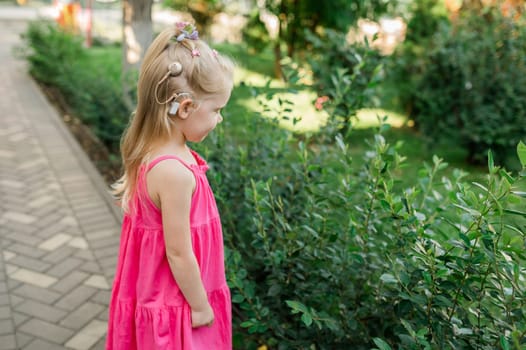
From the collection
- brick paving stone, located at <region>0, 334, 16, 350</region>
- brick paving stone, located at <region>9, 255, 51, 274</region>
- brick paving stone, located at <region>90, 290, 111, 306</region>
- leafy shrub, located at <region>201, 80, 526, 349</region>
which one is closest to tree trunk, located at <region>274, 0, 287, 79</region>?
brick paving stone, located at <region>9, 255, 51, 274</region>

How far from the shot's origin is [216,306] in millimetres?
2027

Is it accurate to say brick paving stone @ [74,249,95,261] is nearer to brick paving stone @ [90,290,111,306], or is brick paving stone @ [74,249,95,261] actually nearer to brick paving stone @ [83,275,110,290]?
brick paving stone @ [83,275,110,290]

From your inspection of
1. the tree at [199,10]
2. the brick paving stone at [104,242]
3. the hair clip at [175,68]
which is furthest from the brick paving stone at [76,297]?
the tree at [199,10]

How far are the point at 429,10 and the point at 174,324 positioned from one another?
8510mm

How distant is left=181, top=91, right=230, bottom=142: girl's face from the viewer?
1776 millimetres

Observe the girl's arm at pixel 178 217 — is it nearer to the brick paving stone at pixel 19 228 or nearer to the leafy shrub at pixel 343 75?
the leafy shrub at pixel 343 75

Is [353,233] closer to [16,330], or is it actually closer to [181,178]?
[181,178]

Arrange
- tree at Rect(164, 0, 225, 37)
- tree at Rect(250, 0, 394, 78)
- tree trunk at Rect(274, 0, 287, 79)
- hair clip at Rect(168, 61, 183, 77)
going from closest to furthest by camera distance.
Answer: hair clip at Rect(168, 61, 183, 77)
tree at Rect(250, 0, 394, 78)
tree trunk at Rect(274, 0, 287, 79)
tree at Rect(164, 0, 225, 37)

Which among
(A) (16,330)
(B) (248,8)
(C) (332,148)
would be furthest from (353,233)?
(B) (248,8)

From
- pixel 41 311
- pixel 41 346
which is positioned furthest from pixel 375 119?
pixel 41 346

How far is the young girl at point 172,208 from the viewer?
5.67ft

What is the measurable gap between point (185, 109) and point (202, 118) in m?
0.07

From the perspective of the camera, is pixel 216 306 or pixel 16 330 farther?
pixel 16 330

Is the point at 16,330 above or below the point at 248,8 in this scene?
below
